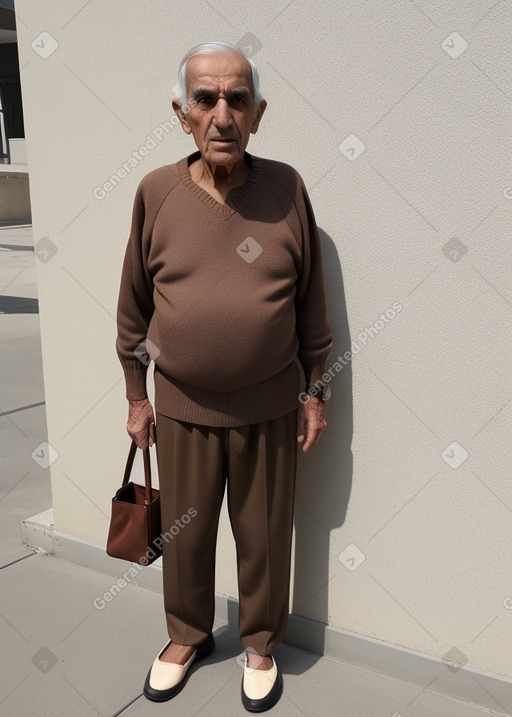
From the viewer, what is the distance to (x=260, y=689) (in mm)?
2242

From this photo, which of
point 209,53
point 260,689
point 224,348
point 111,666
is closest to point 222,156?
point 209,53

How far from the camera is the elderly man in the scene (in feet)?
6.20

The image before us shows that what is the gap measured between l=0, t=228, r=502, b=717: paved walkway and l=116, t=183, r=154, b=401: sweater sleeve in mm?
1012

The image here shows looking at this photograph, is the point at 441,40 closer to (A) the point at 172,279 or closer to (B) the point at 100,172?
(A) the point at 172,279

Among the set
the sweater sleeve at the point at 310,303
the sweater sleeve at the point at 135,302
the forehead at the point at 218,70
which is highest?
the forehead at the point at 218,70

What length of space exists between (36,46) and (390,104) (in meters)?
1.52

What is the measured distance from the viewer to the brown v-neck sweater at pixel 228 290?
1.90 metres

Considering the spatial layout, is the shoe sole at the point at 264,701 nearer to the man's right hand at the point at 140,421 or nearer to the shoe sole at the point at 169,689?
the shoe sole at the point at 169,689

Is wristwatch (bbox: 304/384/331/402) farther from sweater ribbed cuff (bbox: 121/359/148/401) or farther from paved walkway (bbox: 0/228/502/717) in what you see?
paved walkway (bbox: 0/228/502/717)

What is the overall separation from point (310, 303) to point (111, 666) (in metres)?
1.50

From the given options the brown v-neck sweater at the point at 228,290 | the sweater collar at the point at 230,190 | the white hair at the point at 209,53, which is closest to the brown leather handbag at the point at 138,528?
the brown v-neck sweater at the point at 228,290

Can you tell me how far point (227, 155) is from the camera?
6.01 feet

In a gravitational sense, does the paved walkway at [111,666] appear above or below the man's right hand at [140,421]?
below

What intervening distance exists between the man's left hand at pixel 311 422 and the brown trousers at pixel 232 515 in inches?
1.7
